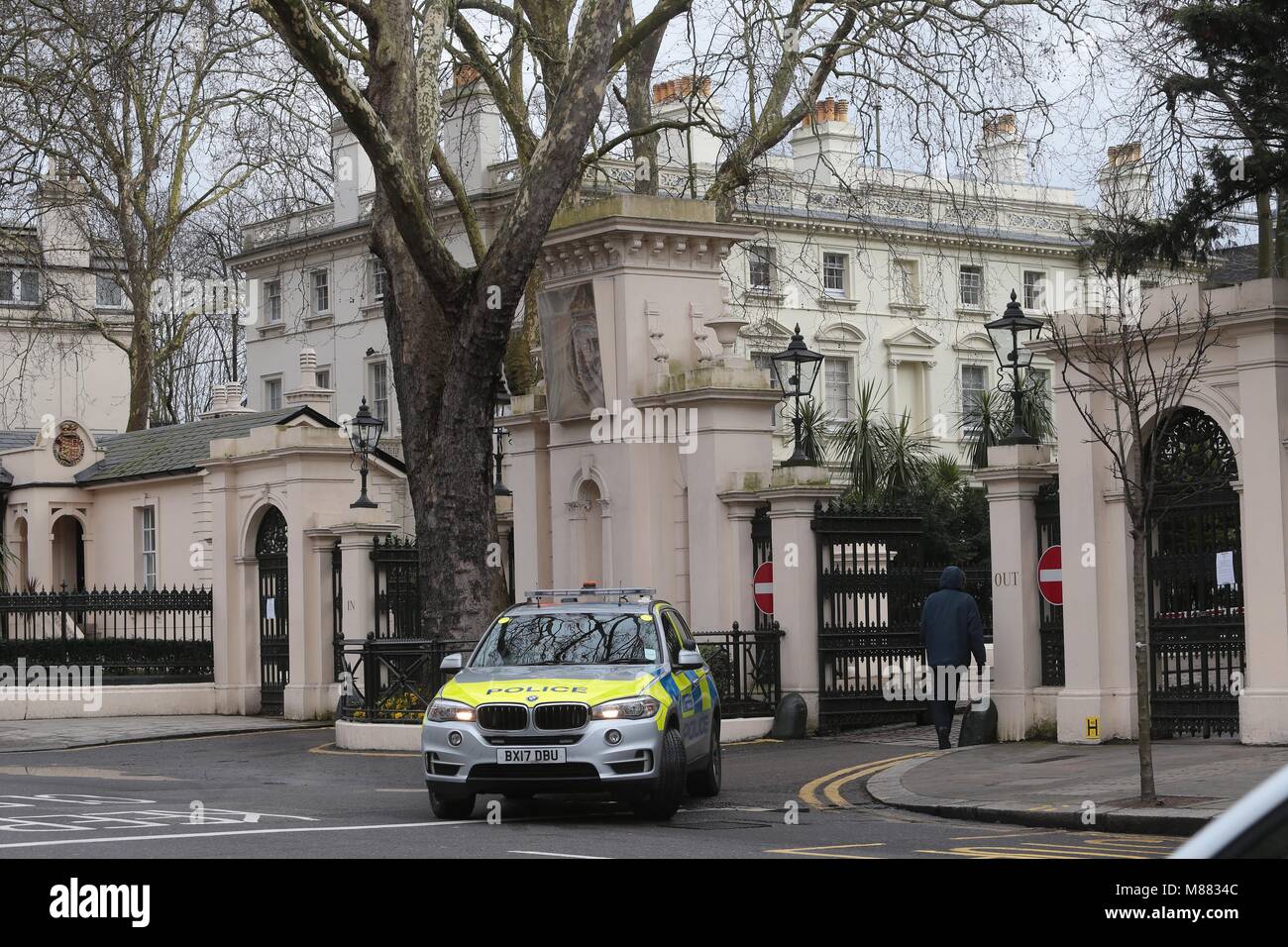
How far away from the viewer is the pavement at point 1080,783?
42.5 ft

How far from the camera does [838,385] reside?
55625 millimetres

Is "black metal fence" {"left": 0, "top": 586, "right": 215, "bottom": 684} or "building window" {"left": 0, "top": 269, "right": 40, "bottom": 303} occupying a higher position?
"building window" {"left": 0, "top": 269, "right": 40, "bottom": 303}

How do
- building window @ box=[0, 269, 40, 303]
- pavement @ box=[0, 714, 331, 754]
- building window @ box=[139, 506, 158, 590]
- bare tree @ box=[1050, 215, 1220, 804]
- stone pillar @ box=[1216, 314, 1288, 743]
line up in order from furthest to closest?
building window @ box=[0, 269, 40, 303]
building window @ box=[139, 506, 158, 590]
pavement @ box=[0, 714, 331, 754]
bare tree @ box=[1050, 215, 1220, 804]
stone pillar @ box=[1216, 314, 1288, 743]

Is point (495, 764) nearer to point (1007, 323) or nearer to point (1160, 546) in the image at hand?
point (1160, 546)

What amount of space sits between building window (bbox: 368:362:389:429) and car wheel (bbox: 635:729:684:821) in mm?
41948

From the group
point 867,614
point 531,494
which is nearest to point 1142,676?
point 867,614

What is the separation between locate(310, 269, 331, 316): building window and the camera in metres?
57.0

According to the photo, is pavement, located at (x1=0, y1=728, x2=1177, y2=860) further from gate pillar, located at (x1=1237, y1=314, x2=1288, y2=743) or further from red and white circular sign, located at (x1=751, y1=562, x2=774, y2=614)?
gate pillar, located at (x1=1237, y1=314, x2=1288, y2=743)

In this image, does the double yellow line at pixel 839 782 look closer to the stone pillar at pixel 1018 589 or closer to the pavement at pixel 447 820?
the pavement at pixel 447 820

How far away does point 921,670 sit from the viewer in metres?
22.6

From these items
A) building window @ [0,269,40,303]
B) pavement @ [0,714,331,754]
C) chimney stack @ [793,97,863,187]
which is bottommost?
pavement @ [0,714,331,754]

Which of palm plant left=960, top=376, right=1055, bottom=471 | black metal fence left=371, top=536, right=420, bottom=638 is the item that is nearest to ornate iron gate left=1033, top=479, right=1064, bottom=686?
black metal fence left=371, top=536, right=420, bottom=638

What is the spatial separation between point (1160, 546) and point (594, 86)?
8.44 metres

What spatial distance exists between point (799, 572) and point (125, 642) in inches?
537
